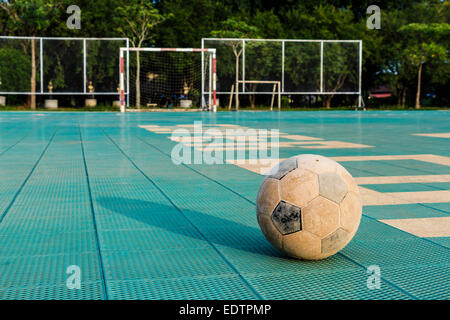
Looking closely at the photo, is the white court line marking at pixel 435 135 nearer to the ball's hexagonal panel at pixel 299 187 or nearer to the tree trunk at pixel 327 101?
the ball's hexagonal panel at pixel 299 187

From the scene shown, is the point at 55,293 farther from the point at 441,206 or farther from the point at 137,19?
the point at 137,19

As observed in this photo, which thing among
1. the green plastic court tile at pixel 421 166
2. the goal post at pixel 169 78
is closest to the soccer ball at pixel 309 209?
the green plastic court tile at pixel 421 166

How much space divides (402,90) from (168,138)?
98.5 ft

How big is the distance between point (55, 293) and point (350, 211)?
78.0 inches

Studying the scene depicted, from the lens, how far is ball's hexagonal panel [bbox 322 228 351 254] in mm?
3936

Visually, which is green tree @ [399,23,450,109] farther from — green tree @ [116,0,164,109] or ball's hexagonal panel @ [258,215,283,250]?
ball's hexagonal panel @ [258,215,283,250]

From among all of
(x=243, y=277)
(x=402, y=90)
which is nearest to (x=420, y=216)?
(x=243, y=277)

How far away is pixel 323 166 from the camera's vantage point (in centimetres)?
415

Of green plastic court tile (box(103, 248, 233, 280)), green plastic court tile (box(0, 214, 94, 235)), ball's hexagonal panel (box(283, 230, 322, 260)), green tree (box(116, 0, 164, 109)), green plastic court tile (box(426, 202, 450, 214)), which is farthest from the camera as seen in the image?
green tree (box(116, 0, 164, 109))

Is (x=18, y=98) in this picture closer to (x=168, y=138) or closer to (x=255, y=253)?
(x=168, y=138)

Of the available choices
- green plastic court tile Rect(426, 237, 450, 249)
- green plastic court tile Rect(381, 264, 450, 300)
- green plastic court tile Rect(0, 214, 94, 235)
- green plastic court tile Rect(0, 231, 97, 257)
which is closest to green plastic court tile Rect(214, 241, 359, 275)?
green plastic court tile Rect(381, 264, 450, 300)

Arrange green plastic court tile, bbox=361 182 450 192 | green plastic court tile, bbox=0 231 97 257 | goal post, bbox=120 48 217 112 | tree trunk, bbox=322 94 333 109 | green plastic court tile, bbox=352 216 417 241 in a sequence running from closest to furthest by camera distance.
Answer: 1. green plastic court tile, bbox=0 231 97 257
2. green plastic court tile, bbox=352 216 417 241
3. green plastic court tile, bbox=361 182 450 192
4. goal post, bbox=120 48 217 112
5. tree trunk, bbox=322 94 333 109

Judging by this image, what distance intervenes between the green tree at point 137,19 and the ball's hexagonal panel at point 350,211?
1112 inches

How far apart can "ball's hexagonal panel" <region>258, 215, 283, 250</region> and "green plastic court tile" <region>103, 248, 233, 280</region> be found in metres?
0.37
